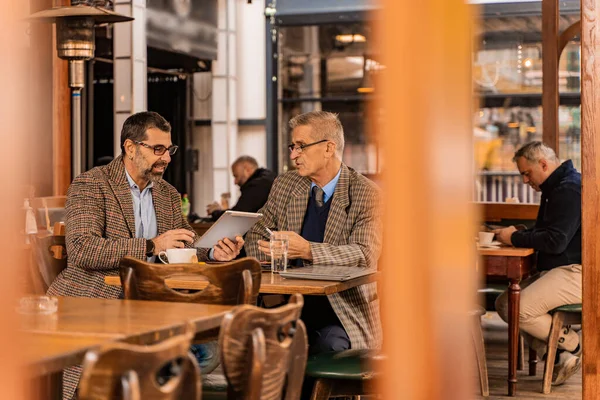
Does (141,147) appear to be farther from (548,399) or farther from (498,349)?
(498,349)

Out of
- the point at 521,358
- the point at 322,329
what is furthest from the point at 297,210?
the point at 521,358

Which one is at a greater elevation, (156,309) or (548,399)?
(156,309)

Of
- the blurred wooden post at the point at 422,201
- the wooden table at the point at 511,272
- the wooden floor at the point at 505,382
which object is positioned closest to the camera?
the blurred wooden post at the point at 422,201

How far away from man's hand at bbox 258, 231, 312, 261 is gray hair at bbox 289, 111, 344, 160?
0.60m

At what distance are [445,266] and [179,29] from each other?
1082cm

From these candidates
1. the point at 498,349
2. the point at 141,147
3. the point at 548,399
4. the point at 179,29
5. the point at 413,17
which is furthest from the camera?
the point at 179,29

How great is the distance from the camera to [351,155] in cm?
1420

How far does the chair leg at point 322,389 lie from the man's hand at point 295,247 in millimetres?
728

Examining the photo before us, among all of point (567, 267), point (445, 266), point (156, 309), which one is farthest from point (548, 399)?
point (445, 266)

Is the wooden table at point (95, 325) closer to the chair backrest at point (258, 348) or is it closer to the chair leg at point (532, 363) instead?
the chair backrest at point (258, 348)

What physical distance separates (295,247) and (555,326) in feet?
7.71

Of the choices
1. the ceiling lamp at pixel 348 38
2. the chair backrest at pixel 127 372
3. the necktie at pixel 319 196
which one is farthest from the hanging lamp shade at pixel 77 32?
the ceiling lamp at pixel 348 38

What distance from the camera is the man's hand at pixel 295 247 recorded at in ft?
14.2

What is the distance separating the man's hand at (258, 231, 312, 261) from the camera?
4.32 metres
